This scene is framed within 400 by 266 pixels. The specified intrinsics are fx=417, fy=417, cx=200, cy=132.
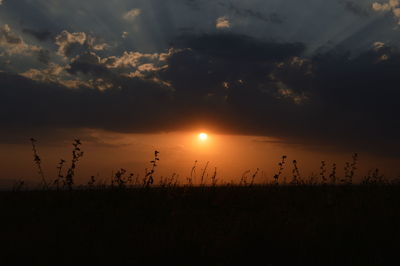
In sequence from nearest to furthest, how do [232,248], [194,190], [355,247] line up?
[232,248] → [355,247] → [194,190]

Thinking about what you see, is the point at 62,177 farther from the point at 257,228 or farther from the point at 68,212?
the point at 257,228

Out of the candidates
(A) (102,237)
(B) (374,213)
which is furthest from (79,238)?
(B) (374,213)

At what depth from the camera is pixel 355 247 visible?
7.67 m

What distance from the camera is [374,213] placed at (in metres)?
9.62

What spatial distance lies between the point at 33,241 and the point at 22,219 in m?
1.98

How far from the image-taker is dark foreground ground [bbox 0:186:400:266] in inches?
275

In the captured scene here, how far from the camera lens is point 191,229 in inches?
305

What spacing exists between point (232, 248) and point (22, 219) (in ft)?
16.0

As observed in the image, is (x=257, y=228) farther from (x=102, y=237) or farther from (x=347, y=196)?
(x=347, y=196)

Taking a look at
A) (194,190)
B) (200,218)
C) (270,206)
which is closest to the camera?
(200,218)

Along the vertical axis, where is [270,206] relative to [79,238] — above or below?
above

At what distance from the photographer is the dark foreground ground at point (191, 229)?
697 centimetres

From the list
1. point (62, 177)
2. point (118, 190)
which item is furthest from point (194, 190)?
point (62, 177)

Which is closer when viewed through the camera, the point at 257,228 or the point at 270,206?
the point at 257,228
